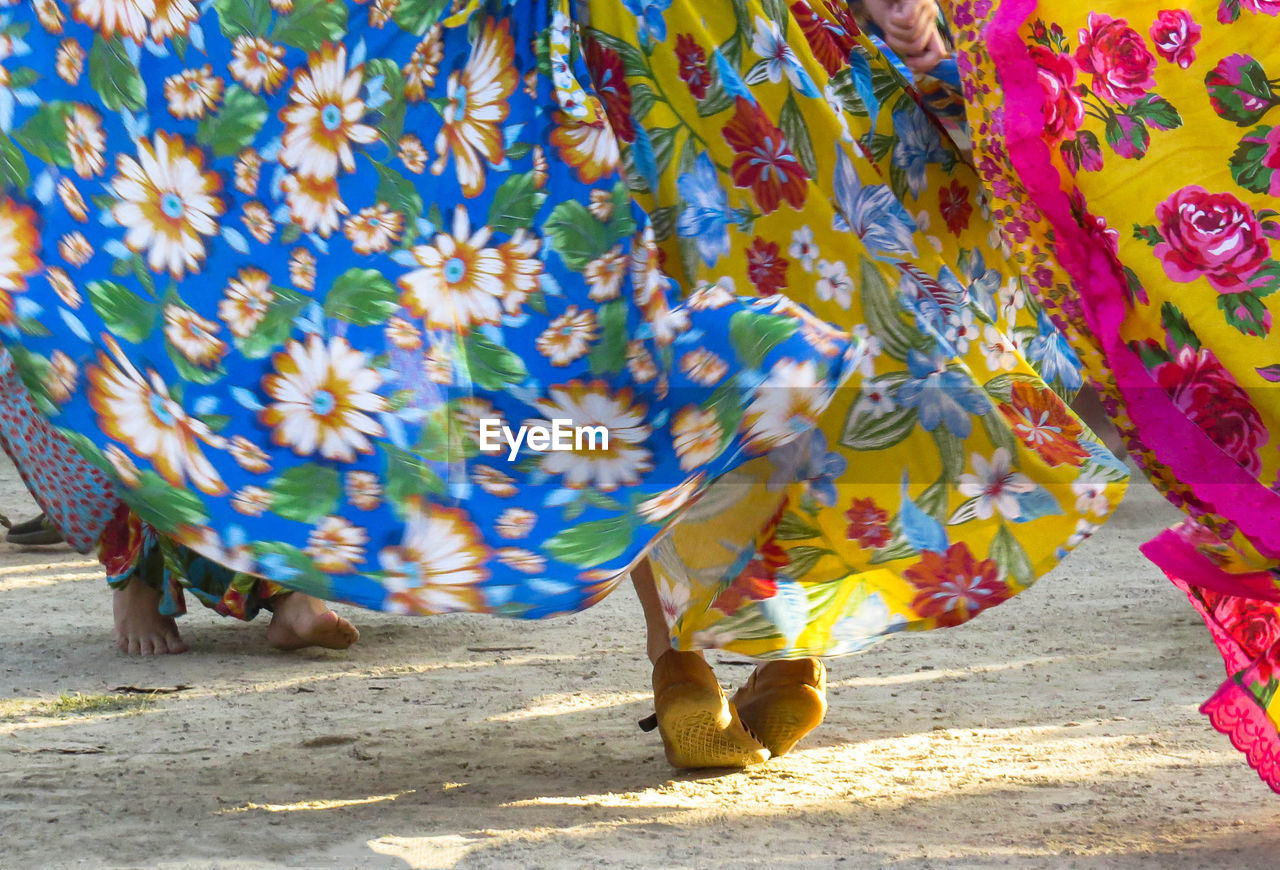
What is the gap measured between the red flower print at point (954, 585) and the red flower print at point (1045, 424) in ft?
0.47

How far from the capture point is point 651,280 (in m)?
1.39

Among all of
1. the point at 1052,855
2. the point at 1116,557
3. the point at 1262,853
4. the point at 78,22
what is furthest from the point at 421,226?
the point at 1116,557

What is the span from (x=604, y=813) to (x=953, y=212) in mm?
860

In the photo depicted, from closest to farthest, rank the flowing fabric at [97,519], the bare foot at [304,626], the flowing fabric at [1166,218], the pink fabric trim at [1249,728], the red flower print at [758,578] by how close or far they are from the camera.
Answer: the flowing fabric at [1166,218] → the pink fabric trim at [1249,728] → the red flower print at [758,578] → the flowing fabric at [97,519] → the bare foot at [304,626]

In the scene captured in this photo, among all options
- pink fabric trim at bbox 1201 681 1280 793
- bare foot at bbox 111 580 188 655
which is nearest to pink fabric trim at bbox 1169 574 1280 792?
pink fabric trim at bbox 1201 681 1280 793

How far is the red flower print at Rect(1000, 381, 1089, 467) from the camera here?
4.83 ft

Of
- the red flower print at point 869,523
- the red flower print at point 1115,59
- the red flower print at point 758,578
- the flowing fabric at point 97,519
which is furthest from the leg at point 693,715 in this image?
the flowing fabric at point 97,519

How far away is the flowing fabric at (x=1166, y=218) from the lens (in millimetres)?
1245

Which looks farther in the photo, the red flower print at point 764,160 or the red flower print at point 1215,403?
the red flower print at point 764,160

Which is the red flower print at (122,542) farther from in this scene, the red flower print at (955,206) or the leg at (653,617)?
the red flower print at (955,206)

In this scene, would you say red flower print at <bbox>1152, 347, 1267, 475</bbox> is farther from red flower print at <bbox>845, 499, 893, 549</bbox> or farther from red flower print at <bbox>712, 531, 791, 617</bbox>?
red flower print at <bbox>712, 531, 791, 617</bbox>

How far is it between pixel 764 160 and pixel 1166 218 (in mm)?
444

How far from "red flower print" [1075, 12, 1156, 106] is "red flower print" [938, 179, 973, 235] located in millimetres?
256

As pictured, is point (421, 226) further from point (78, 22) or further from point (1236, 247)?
point (1236, 247)
